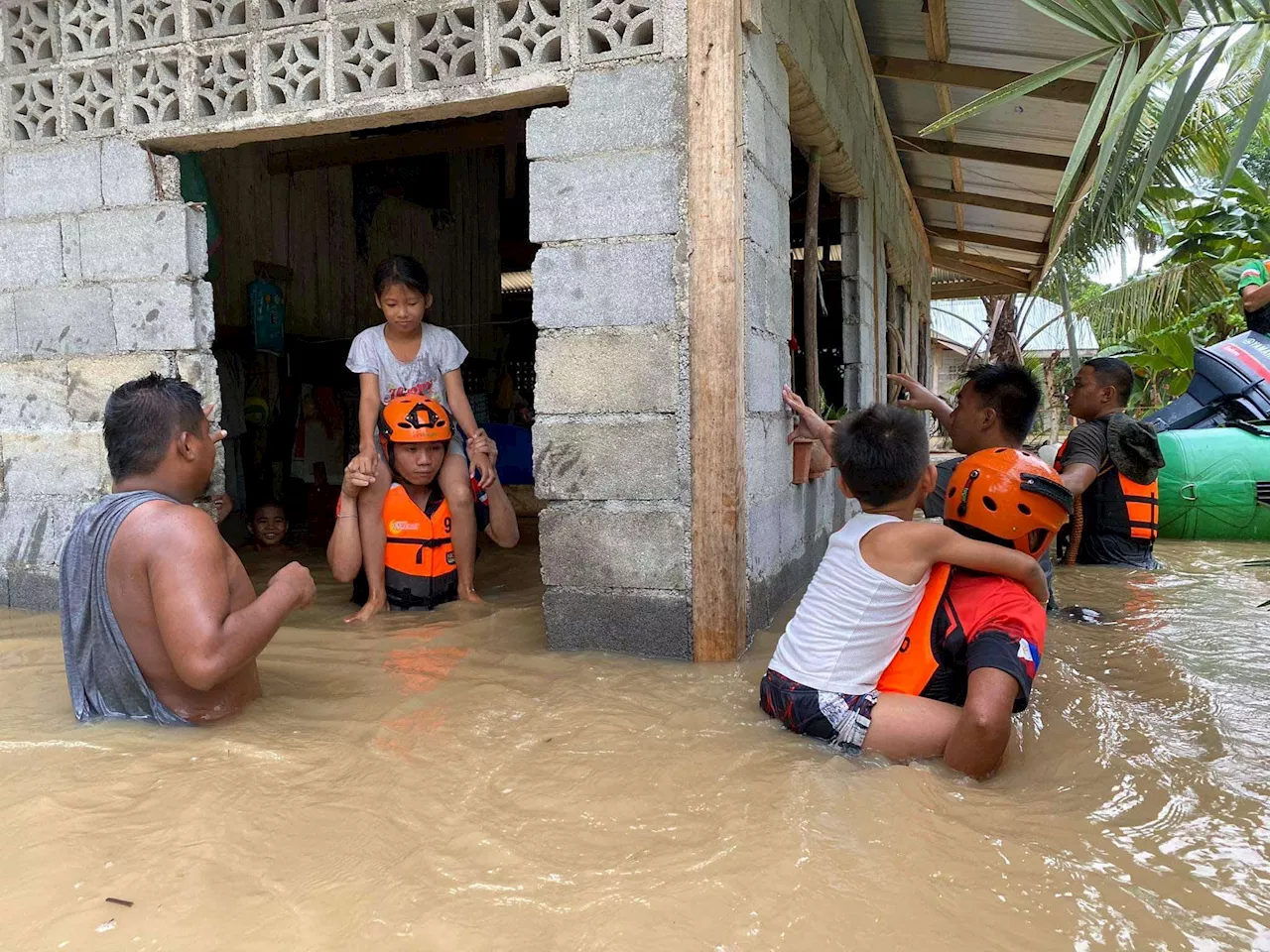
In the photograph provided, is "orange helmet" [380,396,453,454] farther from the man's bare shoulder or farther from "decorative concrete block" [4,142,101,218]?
the man's bare shoulder

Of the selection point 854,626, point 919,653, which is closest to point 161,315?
point 854,626

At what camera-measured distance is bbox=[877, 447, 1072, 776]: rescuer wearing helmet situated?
8.28ft

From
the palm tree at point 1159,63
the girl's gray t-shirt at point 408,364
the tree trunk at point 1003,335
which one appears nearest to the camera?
the palm tree at point 1159,63

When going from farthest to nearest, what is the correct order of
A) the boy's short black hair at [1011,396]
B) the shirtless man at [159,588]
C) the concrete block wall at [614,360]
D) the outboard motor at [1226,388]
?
the outboard motor at [1226,388] → the boy's short black hair at [1011,396] → the concrete block wall at [614,360] → the shirtless man at [159,588]

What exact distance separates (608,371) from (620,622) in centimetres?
99

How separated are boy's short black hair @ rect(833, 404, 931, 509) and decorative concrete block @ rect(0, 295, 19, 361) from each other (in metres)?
4.02

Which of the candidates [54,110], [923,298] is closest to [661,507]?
[54,110]

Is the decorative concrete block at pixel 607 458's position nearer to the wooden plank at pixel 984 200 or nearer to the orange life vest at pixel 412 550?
the orange life vest at pixel 412 550

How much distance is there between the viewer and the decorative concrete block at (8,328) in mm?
4512

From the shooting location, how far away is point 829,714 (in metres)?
2.71

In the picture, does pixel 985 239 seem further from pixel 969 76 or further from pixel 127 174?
pixel 127 174

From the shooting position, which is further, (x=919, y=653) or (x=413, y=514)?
(x=413, y=514)

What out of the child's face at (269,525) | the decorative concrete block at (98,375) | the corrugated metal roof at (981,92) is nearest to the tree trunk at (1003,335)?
the corrugated metal roof at (981,92)

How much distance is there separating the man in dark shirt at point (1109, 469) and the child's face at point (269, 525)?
5060 millimetres
